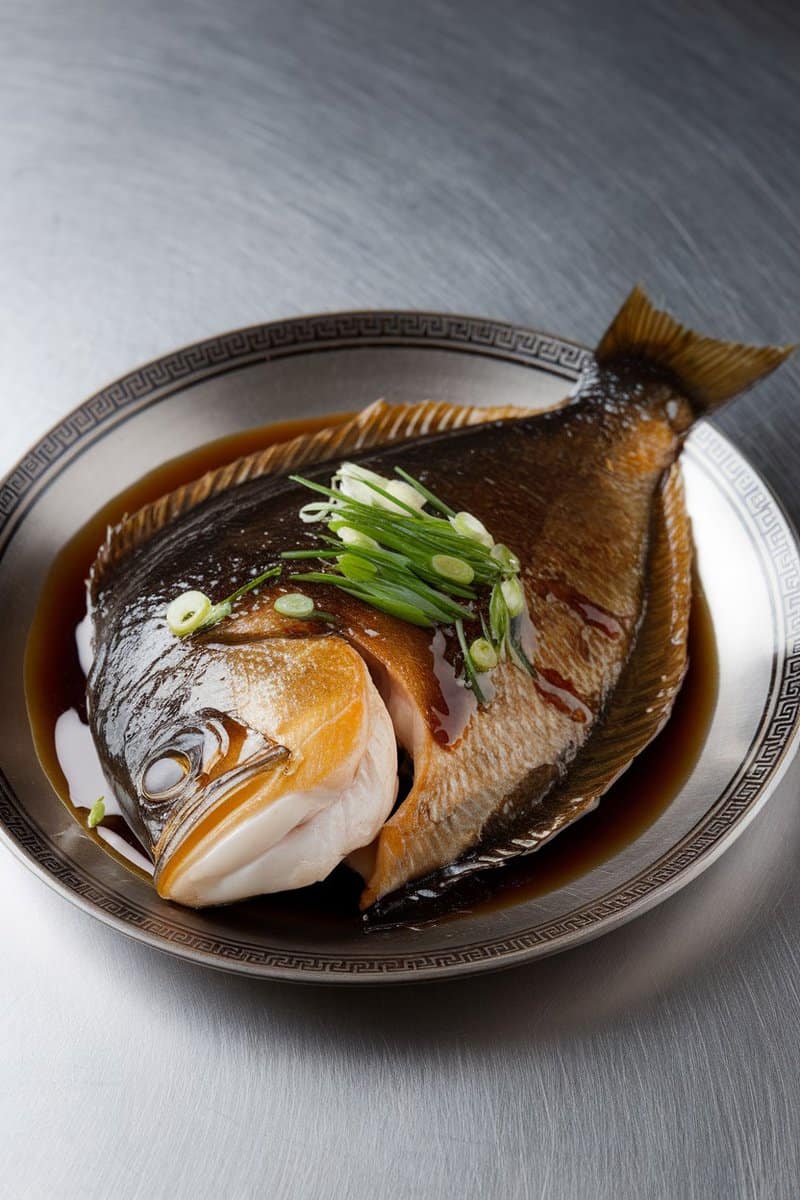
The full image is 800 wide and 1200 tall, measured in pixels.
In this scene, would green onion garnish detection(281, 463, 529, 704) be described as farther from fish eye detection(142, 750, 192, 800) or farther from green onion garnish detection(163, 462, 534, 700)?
fish eye detection(142, 750, 192, 800)

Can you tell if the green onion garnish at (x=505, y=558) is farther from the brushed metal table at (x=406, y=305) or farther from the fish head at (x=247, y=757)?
the brushed metal table at (x=406, y=305)

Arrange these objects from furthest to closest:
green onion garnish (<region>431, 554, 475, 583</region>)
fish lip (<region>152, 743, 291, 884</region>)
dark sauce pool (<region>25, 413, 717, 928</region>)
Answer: green onion garnish (<region>431, 554, 475, 583</region>) < dark sauce pool (<region>25, 413, 717, 928</region>) < fish lip (<region>152, 743, 291, 884</region>)

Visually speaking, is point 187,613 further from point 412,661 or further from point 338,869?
A: point 338,869

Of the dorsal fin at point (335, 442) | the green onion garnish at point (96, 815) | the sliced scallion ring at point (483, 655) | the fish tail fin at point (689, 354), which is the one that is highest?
the fish tail fin at point (689, 354)

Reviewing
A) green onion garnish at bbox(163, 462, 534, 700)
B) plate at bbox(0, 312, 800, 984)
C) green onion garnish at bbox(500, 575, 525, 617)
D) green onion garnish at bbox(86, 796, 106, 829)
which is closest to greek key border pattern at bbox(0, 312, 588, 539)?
plate at bbox(0, 312, 800, 984)

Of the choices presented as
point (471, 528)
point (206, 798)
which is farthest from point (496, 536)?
point (206, 798)

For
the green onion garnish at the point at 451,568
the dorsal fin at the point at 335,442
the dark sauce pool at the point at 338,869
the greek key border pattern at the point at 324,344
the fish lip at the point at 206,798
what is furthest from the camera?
the greek key border pattern at the point at 324,344

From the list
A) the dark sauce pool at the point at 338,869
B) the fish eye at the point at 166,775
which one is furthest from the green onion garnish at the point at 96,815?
the fish eye at the point at 166,775
